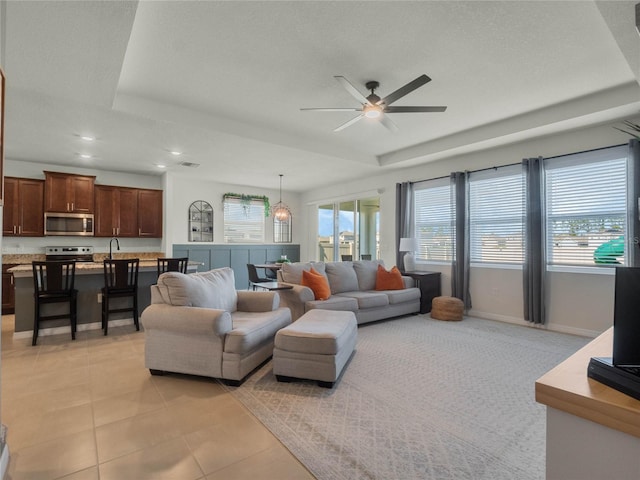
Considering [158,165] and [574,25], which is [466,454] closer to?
[574,25]

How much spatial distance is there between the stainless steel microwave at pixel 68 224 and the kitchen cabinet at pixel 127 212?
148mm

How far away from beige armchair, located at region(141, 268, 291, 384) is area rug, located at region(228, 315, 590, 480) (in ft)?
0.75

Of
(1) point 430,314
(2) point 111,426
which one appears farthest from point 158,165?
(1) point 430,314

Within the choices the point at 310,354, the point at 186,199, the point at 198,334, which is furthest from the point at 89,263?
the point at 310,354

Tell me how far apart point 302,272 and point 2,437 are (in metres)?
3.28

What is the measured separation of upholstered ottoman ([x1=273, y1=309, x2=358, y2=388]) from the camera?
8.69ft

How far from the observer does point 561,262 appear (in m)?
4.48

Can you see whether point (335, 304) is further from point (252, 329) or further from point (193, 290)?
point (193, 290)

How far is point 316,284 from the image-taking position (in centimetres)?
445

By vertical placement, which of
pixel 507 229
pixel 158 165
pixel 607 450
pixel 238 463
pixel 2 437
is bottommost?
pixel 238 463

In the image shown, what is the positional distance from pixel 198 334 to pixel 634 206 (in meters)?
4.87

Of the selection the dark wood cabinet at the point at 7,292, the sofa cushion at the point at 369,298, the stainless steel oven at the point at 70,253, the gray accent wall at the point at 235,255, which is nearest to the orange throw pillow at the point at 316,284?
the sofa cushion at the point at 369,298

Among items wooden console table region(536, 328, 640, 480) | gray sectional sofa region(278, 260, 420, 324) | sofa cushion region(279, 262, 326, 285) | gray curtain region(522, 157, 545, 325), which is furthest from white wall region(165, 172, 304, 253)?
wooden console table region(536, 328, 640, 480)

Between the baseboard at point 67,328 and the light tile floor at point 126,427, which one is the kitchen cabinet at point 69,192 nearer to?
the baseboard at point 67,328
